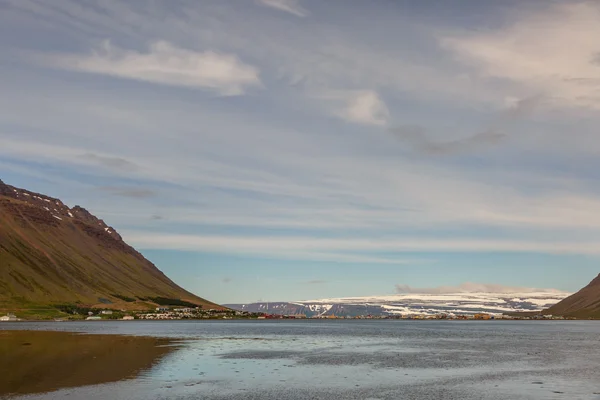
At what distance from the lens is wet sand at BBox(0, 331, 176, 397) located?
63.8 metres

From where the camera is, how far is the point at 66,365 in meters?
81.7

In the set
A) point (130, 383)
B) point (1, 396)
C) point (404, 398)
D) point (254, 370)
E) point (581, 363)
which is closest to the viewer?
point (1, 396)

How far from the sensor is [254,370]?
81.4m

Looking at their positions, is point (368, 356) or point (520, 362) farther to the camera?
point (368, 356)

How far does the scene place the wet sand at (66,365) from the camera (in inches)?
2512

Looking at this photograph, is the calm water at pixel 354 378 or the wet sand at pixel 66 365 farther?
the wet sand at pixel 66 365

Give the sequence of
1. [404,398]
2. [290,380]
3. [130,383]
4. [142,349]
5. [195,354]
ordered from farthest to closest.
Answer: [142,349], [195,354], [290,380], [130,383], [404,398]

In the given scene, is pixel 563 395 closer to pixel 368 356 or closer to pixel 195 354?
pixel 368 356

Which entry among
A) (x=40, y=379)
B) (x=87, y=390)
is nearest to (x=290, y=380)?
(x=87, y=390)

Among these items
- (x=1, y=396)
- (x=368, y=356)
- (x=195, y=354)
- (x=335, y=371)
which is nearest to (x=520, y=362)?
(x=368, y=356)

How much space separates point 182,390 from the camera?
2420 inches

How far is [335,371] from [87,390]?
111 feet

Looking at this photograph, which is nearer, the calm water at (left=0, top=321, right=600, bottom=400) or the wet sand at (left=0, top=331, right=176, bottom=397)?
the calm water at (left=0, top=321, right=600, bottom=400)

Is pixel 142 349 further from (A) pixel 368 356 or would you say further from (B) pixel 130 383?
(B) pixel 130 383
